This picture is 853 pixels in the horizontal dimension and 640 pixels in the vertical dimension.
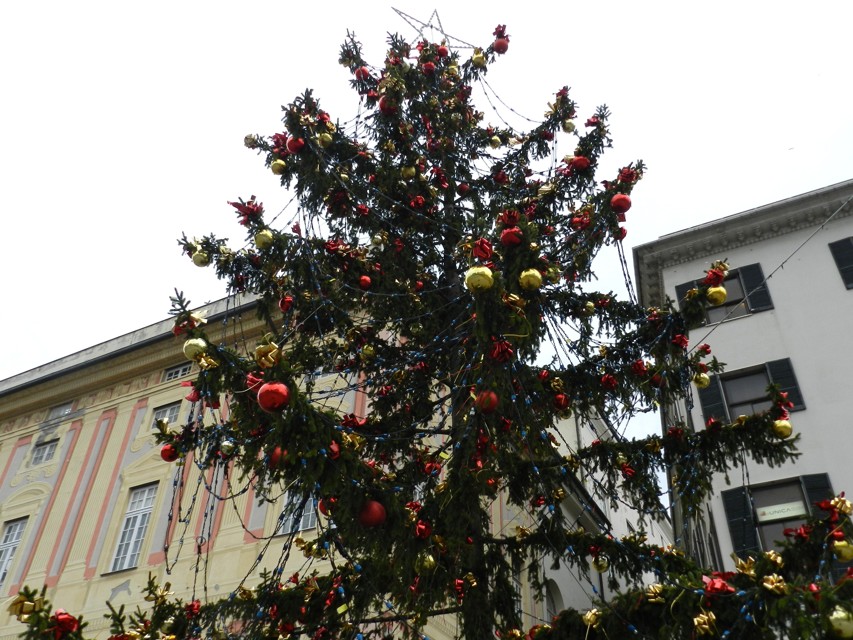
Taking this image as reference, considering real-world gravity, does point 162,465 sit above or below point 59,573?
above

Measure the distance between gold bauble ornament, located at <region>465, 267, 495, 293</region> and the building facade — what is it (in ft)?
25.1

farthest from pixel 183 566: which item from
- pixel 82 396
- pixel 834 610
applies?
pixel 834 610

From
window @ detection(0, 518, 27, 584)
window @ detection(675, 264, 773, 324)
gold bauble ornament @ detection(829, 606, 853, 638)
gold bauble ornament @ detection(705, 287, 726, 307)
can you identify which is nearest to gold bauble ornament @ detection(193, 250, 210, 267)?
gold bauble ornament @ detection(705, 287, 726, 307)

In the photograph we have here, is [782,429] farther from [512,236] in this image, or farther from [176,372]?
[176,372]

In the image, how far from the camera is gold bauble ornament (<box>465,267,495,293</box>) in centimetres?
537

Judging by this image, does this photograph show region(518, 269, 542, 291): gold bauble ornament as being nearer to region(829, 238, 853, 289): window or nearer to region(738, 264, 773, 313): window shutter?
region(738, 264, 773, 313): window shutter

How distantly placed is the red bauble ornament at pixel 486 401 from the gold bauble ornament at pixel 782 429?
242 centimetres

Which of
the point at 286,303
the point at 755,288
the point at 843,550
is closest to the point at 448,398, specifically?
the point at 286,303

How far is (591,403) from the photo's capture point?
24.6 ft

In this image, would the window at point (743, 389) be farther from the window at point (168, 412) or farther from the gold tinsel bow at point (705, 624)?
the window at point (168, 412)

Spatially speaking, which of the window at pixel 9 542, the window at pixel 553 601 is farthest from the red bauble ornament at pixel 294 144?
the window at pixel 9 542

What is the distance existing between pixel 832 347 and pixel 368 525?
1259 centimetres

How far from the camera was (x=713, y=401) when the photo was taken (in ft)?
49.4

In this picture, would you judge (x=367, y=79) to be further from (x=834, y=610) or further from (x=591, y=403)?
(x=834, y=610)
